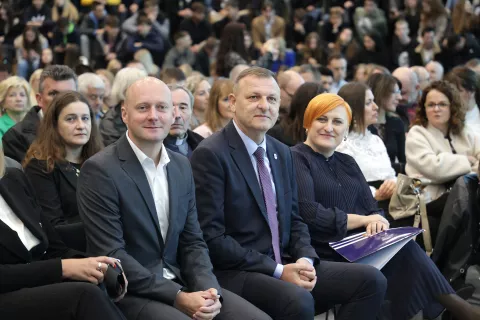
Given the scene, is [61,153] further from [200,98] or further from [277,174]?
[200,98]

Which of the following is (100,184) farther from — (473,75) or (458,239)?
(473,75)

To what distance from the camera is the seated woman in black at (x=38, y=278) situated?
352 cm

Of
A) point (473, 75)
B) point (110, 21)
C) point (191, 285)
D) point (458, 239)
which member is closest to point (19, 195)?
point (191, 285)

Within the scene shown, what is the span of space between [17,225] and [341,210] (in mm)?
1877

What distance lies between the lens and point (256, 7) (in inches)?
637

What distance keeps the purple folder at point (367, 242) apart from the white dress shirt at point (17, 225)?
1618 millimetres

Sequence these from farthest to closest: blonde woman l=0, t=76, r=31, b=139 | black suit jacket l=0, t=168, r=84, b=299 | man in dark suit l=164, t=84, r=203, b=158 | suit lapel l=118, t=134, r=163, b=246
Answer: blonde woman l=0, t=76, r=31, b=139, man in dark suit l=164, t=84, r=203, b=158, suit lapel l=118, t=134, r=163, b=246, black suit jacket l=0, t=168, r=84, b=299

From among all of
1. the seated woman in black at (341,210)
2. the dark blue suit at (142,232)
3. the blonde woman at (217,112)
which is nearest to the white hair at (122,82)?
the blonde woman at (217,112)

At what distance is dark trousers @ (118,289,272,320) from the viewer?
11.8 ft

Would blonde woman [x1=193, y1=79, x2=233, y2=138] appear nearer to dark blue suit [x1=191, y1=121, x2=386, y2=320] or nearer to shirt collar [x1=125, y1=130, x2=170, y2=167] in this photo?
dark blue suit [x1=191, y1=121, x2=386, y2=320]

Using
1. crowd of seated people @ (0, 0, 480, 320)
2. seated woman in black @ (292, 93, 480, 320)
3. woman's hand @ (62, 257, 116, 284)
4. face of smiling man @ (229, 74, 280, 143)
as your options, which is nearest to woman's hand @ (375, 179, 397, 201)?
crowd of seated people @ (0, 0, 480, 320)

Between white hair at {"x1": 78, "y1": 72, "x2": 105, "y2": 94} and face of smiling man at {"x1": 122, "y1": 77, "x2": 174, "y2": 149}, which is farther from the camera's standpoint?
white hair at {"x1": 78, "y1": 72, "x2": 105, "y2": 94}

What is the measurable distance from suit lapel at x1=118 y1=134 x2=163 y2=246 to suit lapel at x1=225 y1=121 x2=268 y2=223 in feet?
2.07

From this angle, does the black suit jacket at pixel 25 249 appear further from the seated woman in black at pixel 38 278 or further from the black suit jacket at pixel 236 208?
the black suit jacket at pixel 236 208
